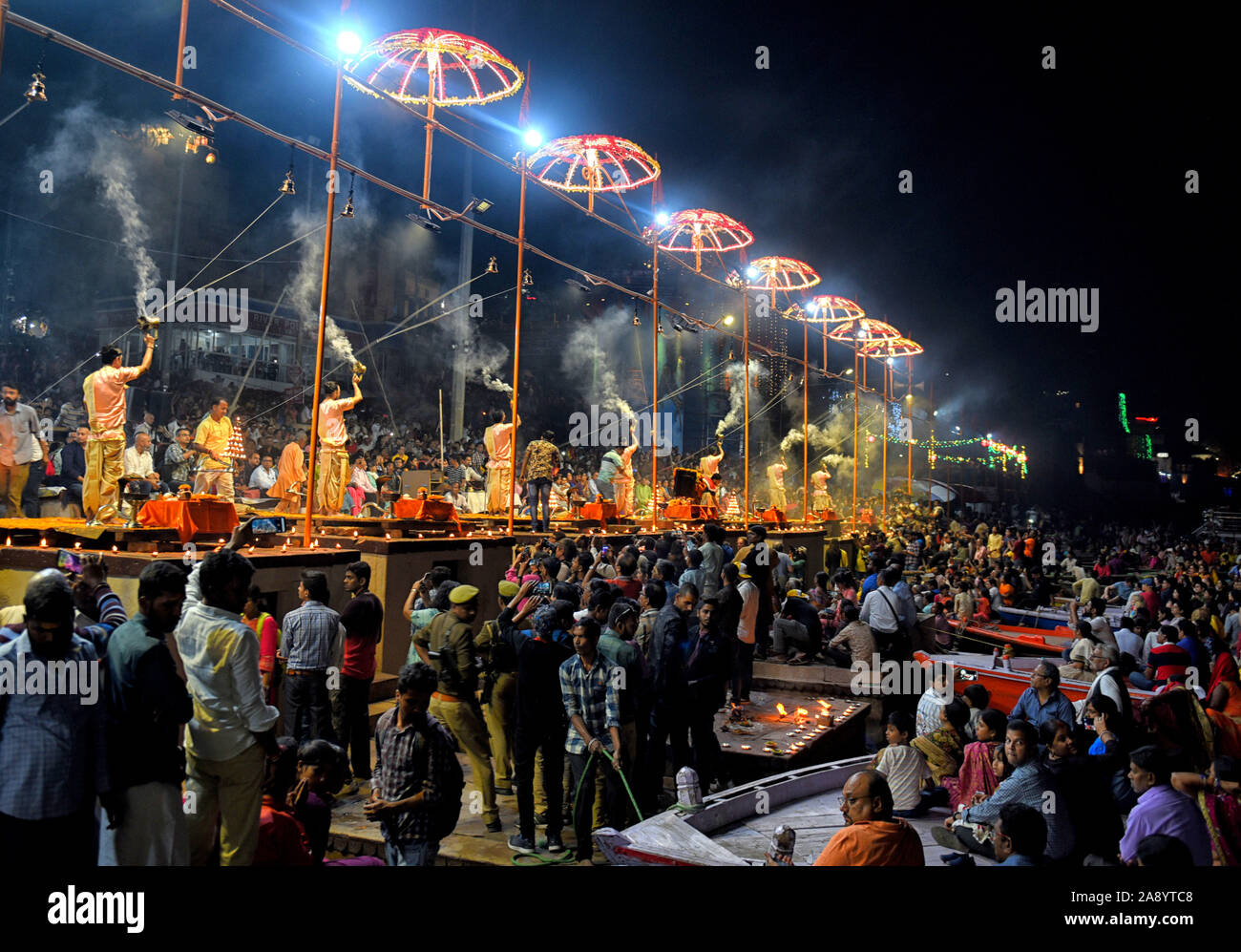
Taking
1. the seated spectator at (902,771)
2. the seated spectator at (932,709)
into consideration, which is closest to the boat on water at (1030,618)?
the seated spectator at (932,709)

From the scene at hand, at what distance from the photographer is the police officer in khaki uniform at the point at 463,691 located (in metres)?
5.86

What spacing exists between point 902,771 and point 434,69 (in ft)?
37.0

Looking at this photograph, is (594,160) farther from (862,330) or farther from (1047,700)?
(862,330)

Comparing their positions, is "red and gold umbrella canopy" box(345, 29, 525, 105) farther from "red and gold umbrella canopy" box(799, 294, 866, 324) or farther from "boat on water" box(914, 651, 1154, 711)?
"red and gold umbrella canopy" box(799, 294, 866, 324)

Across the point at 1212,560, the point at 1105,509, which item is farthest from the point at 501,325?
the point at 1105,509

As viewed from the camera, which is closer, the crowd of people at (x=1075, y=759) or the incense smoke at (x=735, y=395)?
the crowd of people at (x=1075, y=759)

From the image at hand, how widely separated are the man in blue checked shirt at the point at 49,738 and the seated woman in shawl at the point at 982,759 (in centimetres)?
581

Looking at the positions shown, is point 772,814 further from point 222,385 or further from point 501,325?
point 501,325

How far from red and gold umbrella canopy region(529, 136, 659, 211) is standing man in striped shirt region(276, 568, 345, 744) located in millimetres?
10796

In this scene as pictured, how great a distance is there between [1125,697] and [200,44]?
1097 inches

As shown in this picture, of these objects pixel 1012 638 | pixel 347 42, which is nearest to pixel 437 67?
pixel 347 42

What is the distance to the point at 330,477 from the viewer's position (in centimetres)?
1291

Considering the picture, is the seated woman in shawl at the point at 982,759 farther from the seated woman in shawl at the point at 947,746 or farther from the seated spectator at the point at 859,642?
the seated spectator at the point at 859,642
